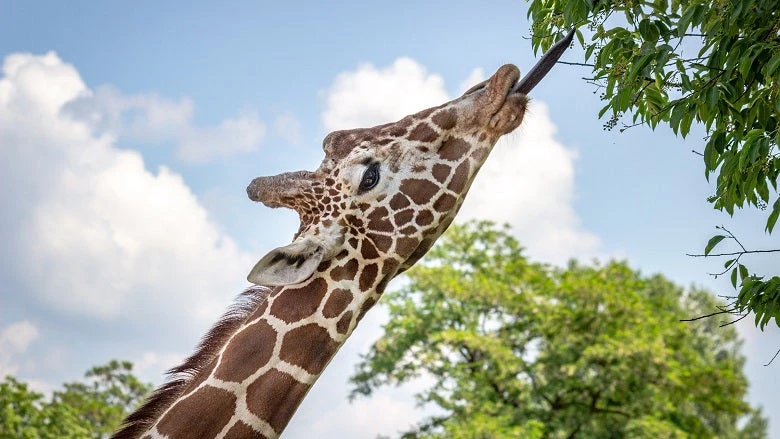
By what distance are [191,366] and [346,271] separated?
81 centimetres

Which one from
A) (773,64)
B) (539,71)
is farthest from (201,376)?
(773,64)

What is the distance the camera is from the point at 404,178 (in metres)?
4.07

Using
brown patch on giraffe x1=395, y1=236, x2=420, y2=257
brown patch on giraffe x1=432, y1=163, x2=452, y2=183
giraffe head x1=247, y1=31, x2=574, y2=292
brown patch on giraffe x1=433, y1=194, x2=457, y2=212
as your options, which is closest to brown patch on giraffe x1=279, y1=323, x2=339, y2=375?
giraffe head x1=247, y1=31, x2=574, y2=292

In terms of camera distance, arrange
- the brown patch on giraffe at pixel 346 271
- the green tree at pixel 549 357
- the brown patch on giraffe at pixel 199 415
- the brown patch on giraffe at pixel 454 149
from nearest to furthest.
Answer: the brown patch on giraffe at pixel 199 415
the brown patch on giraffe at pixel 346 271
the brown patch on giraffe at pixel 454 149
the green tree at pixel 549 357

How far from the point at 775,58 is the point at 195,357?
2758mm

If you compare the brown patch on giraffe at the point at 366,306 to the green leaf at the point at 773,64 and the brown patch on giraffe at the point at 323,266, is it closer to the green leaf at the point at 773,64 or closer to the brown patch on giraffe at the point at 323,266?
the brown patch on giraffe at the point at 323,266

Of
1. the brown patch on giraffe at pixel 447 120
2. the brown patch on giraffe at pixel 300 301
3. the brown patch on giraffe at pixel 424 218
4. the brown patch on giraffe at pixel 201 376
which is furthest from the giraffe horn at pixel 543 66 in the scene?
the brown patch on giraffe at pixel 201 376

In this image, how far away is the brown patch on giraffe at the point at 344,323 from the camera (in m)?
3.80

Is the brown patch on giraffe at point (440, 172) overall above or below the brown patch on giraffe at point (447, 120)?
below

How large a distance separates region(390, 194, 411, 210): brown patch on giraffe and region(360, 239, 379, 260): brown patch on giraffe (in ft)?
0.66

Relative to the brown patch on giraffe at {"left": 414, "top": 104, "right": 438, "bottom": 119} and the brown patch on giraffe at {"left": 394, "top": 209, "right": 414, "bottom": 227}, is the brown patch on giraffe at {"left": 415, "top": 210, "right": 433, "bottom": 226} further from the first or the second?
the brown patch on giraffe at {"left": 414, "top": 104, "right": 438, "bottom": 119}

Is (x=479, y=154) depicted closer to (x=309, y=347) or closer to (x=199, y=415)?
(x=309, y=347)

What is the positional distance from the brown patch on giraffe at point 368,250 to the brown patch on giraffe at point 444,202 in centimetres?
35

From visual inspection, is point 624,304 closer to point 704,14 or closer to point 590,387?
point 590,387
